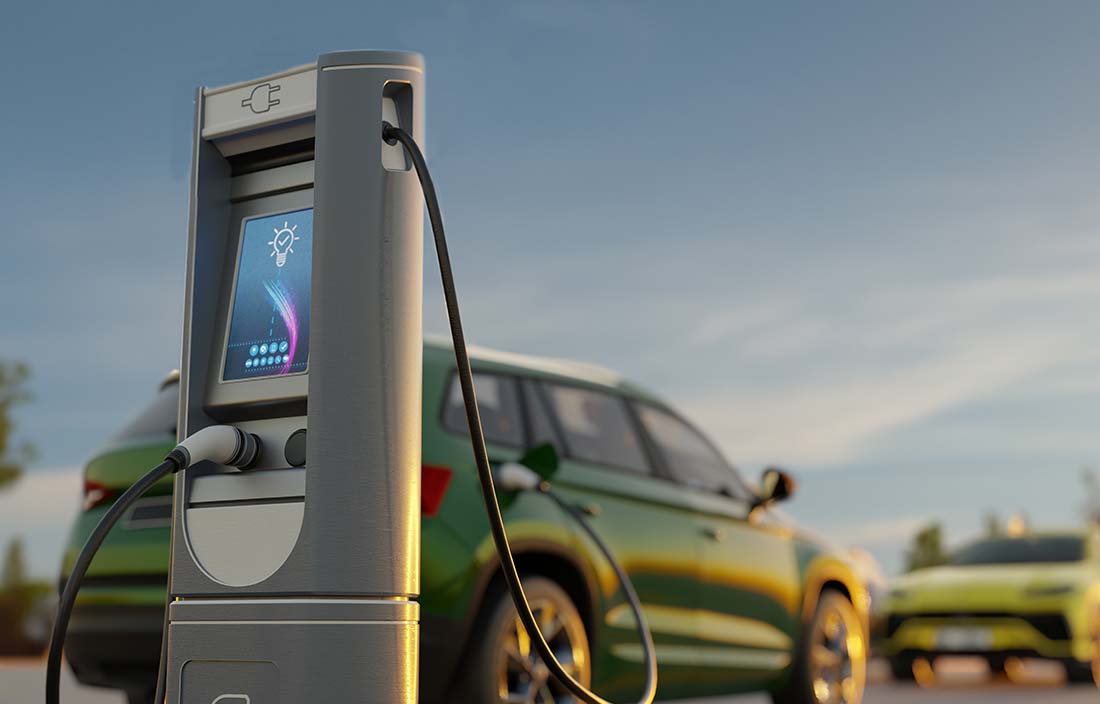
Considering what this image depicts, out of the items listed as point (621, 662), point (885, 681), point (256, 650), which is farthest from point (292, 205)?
point (885, 681)

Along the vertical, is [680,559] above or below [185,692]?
above

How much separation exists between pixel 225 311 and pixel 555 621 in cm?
310

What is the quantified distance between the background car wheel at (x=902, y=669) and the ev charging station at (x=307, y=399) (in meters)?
11.1

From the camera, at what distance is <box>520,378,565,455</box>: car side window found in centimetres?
639

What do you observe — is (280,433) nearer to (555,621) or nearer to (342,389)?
(342,389)

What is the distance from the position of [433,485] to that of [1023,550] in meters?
10.4

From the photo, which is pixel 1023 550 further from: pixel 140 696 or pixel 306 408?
pixel 306 408

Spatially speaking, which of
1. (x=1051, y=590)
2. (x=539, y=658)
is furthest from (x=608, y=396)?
(x=1051, y=590)

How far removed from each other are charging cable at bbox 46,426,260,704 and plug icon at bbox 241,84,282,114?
2.41 feet

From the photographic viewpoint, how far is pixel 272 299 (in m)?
3.25

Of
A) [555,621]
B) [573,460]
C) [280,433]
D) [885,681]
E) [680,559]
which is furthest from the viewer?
[885,681]

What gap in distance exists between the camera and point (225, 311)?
3350mm

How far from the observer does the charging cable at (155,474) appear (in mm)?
3025

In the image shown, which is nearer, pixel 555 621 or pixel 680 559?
pixel 555 621
